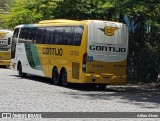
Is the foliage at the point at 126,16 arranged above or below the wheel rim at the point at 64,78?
above

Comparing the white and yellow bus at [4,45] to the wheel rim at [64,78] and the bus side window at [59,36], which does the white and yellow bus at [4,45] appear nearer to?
the bus side window at [59,36]

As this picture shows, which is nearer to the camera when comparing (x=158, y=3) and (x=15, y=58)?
(x=158, y=3)

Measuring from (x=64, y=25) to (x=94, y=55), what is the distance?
9.03ft

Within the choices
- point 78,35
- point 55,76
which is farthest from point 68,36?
point 55,76

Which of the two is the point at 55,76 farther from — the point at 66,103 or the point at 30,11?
the point at 30,11

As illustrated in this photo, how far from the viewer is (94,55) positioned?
20.2 m

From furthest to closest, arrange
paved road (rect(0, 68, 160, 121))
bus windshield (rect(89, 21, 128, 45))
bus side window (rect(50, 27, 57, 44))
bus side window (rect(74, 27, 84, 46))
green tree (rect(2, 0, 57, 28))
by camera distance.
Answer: green tree (rect(2, 0, 57, 28)) < bus side window (rect(50, 27, 57, 44)) < bus side window (rect(74, 27, 84, 46)) < bus windshield (rect(89, 21, 128, 45)) < paved road (rect(0, 68, 160, 121))

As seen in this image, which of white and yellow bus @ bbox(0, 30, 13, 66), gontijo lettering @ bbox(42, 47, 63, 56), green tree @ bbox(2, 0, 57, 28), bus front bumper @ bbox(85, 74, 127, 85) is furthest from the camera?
white and yellow bus @ bbox(0, 30, 13, 66)

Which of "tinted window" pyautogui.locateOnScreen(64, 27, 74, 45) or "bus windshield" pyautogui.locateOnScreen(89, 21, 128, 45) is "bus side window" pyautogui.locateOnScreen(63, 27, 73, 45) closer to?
"tinted window" pyautogui.locateOnScreen(64, 27, 74, 45)

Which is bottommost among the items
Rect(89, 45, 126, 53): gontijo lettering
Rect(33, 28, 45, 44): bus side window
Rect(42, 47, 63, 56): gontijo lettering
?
Rect(42, 47, 63, 56): gontijo lettering

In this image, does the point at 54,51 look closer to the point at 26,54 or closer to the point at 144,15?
the point at 26,54

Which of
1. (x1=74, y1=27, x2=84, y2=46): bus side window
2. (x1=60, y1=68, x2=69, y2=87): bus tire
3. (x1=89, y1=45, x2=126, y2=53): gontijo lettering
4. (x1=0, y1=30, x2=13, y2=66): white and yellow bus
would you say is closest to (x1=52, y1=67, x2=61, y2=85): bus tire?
(x1=60, y1=68, x2=69, y2=87): bus tire

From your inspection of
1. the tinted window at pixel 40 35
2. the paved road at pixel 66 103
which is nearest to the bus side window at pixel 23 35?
the tinted window at pixel 40 35

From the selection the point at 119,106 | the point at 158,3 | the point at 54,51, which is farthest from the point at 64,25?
the point at 119,106
